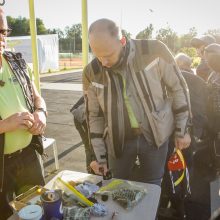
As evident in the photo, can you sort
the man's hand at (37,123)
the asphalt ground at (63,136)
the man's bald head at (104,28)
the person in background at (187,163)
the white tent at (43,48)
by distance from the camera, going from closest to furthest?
1. the man's bald head at (104,28)
2. the man's hand at (37,123)
3. the person in background at (187,163)
4. the asphalt ground at (63,136)
5. the white tent at (43,48)

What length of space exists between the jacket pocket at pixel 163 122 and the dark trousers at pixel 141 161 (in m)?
0.11

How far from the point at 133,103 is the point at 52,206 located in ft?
3.29

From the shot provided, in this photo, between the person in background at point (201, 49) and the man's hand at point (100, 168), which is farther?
the person in background at point (201, 49)

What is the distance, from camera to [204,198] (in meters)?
3.49

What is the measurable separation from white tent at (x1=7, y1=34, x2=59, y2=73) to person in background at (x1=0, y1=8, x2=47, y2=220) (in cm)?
1280

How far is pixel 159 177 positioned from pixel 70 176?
31.1 inches

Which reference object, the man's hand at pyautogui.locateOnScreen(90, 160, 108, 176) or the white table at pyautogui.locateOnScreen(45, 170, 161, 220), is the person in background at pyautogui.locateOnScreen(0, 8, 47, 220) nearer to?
the white table at pyautogui.locateOnScreen(45, 170, 161, 220)

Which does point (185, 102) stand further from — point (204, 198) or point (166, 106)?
point (204, 198)

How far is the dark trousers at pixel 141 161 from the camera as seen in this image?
232cm

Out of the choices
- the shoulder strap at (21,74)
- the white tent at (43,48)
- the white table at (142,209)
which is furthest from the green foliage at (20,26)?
the white table at (142,209)

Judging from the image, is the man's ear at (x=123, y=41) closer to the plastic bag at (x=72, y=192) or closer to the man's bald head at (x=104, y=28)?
the man's bald head at (x=104, y=28)

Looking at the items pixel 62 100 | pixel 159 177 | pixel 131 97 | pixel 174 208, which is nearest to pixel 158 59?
pixel 131 97

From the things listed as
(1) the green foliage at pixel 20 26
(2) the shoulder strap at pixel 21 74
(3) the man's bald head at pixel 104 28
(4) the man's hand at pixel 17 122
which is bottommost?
(4) the man's hand at pixel 17 122

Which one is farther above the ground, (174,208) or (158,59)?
(158,59)
